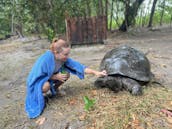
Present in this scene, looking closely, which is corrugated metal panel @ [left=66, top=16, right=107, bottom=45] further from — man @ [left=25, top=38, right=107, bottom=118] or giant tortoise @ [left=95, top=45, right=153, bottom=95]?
man @ [left=25, top=38, right=107, bottom=118]

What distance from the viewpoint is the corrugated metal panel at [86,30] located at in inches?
355

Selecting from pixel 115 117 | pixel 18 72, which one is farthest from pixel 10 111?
pixel 18 72

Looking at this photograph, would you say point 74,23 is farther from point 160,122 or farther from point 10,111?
point 160,122

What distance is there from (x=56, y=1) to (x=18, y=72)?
5538 millimetres

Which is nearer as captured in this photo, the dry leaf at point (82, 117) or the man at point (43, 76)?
the dry leaf at point (82, 117)

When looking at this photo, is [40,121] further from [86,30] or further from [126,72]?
[86,30]

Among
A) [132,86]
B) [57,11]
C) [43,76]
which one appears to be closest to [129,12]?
[57,11]

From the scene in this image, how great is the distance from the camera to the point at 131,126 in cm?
295

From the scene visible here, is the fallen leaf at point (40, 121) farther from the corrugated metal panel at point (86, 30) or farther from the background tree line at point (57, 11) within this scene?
the background tree line at point (57, 11)

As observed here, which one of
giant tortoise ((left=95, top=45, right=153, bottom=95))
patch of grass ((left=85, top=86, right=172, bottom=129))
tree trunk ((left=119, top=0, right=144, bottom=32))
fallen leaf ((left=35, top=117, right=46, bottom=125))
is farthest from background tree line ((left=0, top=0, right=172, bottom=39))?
fallen leaf ((left=35, top=117, right=46, bottom=125))

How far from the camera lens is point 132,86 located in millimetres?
3732

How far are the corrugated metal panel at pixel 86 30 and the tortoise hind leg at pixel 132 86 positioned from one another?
5374 mm

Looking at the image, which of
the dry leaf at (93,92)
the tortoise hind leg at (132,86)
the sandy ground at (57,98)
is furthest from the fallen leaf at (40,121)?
the tortoise hind leg at (132,86)

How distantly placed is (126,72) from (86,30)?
5.44m
